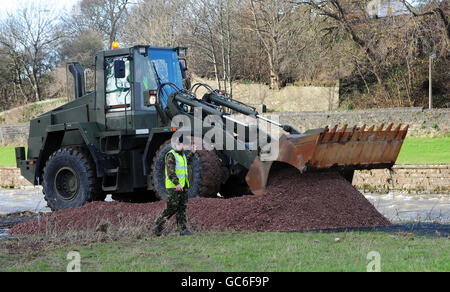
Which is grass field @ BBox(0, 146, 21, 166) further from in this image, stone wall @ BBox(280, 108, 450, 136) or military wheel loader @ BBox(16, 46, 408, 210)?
military wheel loader @ BBox(16, 46, 408, 210)

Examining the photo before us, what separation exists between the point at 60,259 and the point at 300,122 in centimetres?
2665

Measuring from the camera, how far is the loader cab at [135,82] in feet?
44.8

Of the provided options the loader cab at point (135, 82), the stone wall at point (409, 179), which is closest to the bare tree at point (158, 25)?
the stone wall at point (409, 179)

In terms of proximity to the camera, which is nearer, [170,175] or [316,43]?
[170,175]

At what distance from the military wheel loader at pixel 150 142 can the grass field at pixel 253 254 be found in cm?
186

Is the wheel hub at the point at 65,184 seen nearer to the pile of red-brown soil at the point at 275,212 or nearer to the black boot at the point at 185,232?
the pile of red-brown soil at the point at 275,212

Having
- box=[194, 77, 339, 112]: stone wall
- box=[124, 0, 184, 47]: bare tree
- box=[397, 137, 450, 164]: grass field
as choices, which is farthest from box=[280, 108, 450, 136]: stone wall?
box=[124, 0, 184, 47]: bare tree

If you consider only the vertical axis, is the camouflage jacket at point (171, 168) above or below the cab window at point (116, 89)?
below

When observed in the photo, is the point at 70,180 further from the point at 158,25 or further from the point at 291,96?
the point at 158,25

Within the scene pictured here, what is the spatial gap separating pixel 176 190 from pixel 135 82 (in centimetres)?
394

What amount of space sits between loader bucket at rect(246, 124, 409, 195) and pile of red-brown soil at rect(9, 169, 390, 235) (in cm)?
32

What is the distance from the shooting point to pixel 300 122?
113 ft
